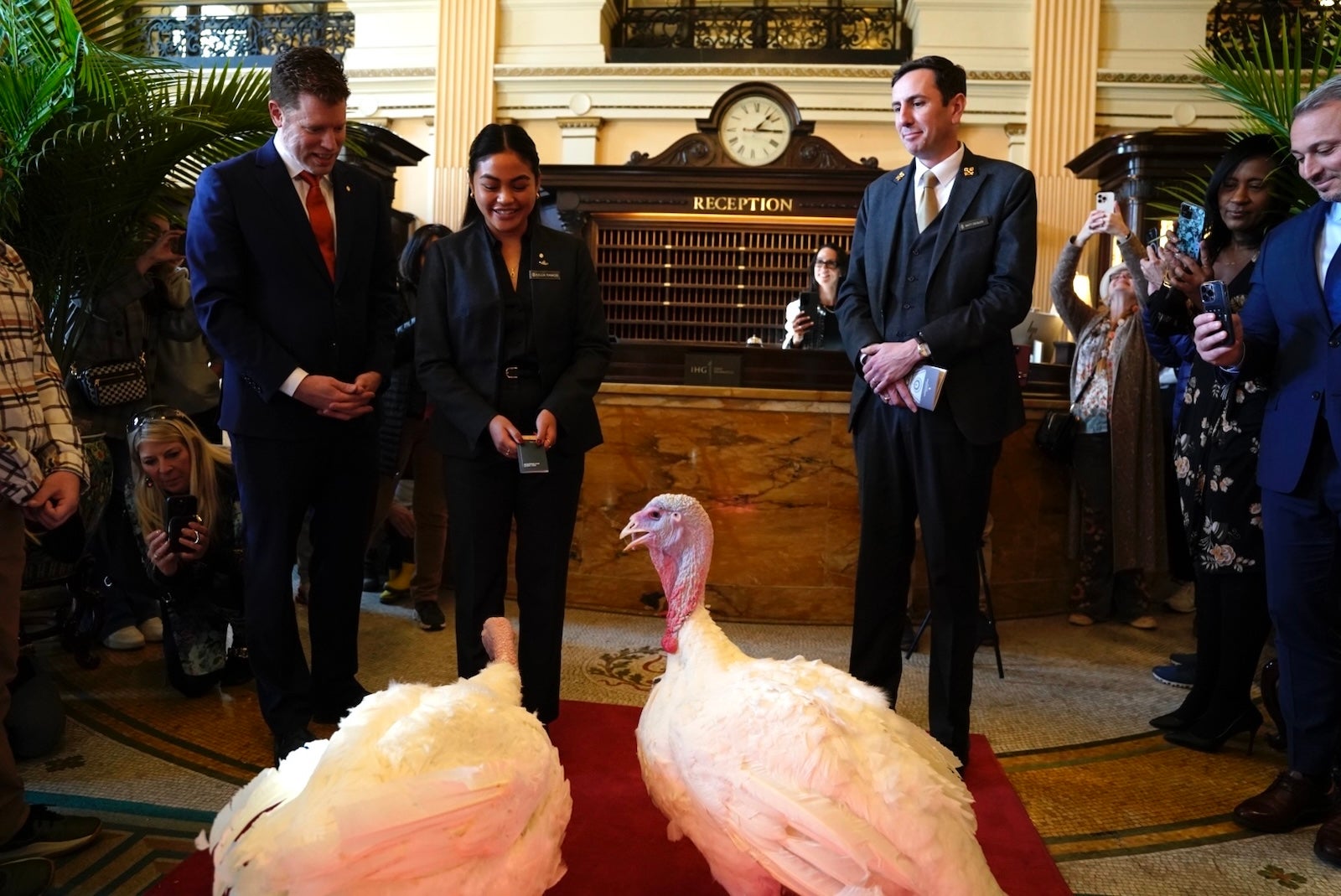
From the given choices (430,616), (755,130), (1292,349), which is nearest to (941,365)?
(1292,349)

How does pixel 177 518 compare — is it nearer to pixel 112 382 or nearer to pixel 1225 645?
pixel 112 382

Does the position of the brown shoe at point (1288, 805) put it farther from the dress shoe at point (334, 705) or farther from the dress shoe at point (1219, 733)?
the dress shoe at point (334, 705)

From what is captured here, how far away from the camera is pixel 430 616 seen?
4.13m

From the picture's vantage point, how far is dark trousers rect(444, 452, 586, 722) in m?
2.73

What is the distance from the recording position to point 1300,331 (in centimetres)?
240

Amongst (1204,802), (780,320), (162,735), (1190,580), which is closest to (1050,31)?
(780,320)

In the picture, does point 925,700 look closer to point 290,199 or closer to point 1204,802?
point 1204,802

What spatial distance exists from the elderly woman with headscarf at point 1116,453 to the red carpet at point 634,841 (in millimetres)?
1901

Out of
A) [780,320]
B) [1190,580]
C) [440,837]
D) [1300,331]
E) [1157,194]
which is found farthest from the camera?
[780,320]

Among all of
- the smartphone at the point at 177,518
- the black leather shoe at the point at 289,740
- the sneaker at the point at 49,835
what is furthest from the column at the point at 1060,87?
the sneaker at the point at 49,835

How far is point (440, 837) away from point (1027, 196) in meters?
2.14

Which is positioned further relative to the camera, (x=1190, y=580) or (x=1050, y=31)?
(x=1050, y=31)

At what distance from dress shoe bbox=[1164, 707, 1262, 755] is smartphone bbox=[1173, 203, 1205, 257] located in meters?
1.41

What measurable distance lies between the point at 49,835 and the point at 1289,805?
9.58 ft
